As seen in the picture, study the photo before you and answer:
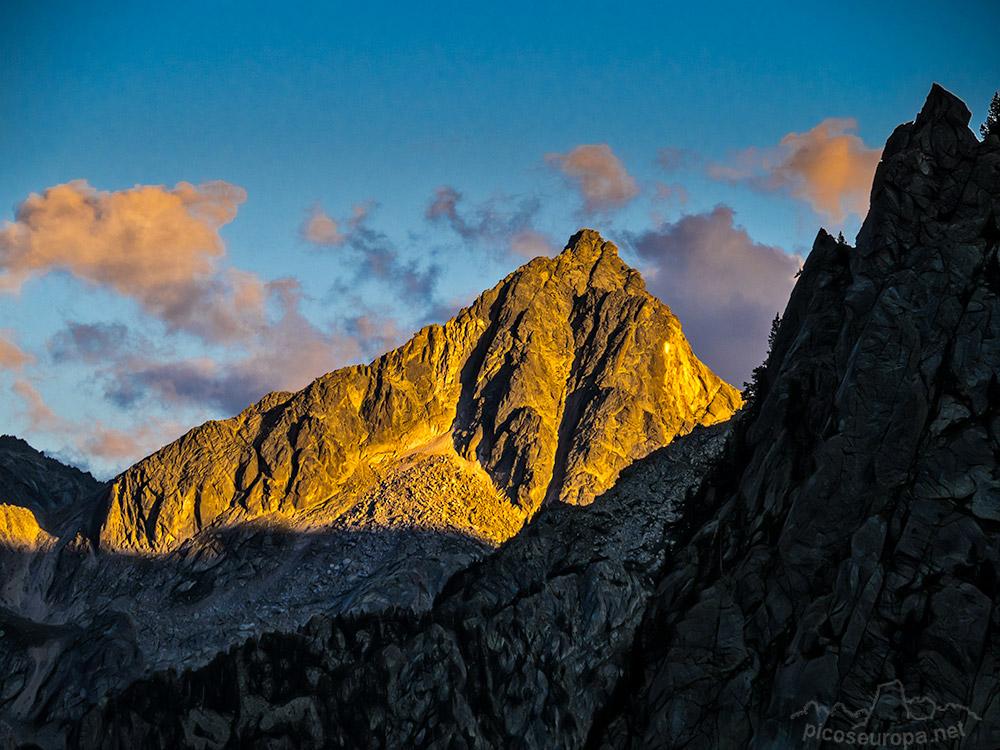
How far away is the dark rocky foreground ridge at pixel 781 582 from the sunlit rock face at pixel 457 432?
148ft

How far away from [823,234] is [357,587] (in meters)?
78.3

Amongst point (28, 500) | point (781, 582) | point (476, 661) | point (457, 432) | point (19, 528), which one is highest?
point (457, 432)

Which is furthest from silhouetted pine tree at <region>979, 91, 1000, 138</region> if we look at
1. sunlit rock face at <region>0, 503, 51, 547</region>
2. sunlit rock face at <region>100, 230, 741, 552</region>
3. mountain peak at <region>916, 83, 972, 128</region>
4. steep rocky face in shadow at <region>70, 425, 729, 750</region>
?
sunlit rock face at <region>0, 503, 51, 547</region>

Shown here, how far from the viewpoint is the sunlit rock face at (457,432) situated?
538 feet

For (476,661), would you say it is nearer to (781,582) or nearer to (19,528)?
(781,582)

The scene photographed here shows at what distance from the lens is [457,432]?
180 meters

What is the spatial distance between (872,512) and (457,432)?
12132 centimetres

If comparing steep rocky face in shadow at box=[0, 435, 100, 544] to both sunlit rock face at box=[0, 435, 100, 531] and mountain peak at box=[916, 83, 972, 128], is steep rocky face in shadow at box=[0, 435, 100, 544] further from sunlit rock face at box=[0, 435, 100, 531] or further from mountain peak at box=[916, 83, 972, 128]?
mountain peak at box=[916, 83, 972, 128]

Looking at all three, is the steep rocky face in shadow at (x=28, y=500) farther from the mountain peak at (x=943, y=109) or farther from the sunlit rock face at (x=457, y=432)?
the mountain peak at (x=943, y=109)

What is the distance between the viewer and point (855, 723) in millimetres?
57656

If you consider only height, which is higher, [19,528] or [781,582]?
[19,528]

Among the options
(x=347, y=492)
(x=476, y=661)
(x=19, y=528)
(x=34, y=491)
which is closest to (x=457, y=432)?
(x=347, y=492)

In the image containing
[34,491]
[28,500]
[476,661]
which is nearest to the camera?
[476,661]

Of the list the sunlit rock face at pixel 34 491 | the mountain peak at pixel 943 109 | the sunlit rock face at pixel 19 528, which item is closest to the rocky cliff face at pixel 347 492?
the sunlit rock face at pixel 19 528
